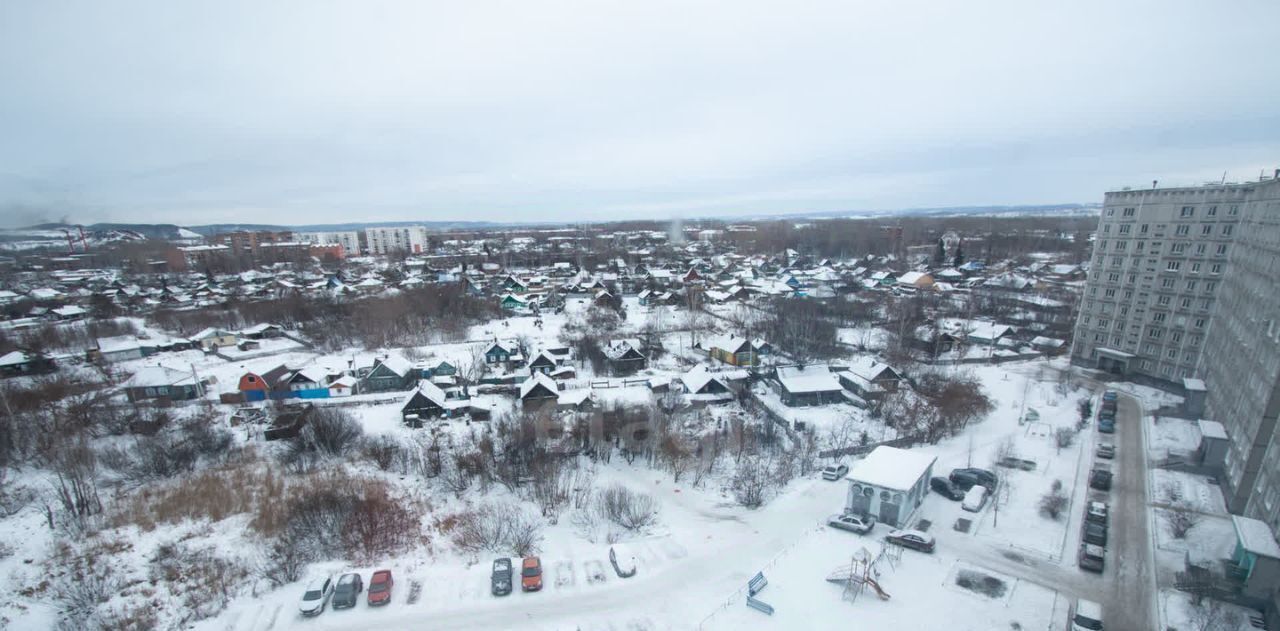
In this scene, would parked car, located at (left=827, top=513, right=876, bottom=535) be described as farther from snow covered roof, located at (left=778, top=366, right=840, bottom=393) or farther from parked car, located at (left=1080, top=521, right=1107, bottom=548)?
snow covered roof, located at (left=778, top=366, right=840, bottom=393)

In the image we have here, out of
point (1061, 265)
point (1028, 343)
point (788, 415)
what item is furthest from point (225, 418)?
point (1061, 265)

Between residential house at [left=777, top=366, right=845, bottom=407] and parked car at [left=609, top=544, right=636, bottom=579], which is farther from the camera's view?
residential house at [left=777, top=366, right=845, bottom=407]

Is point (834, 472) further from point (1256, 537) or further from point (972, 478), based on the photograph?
point (1256, 537)

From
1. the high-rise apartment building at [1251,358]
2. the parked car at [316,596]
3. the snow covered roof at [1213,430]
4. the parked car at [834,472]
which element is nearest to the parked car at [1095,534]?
the high-rise apartment building at [1251,358]

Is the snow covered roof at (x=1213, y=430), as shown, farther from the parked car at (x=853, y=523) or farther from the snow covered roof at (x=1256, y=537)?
the parked car at (x=853, y=523)

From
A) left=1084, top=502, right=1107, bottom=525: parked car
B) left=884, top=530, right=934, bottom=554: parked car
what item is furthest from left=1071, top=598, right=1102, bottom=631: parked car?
left=1084, top=502, right=1107, bottom=525: parked car

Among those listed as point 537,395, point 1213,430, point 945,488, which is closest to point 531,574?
point 537,395

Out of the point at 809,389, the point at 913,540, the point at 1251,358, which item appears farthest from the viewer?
the point at 809,389
